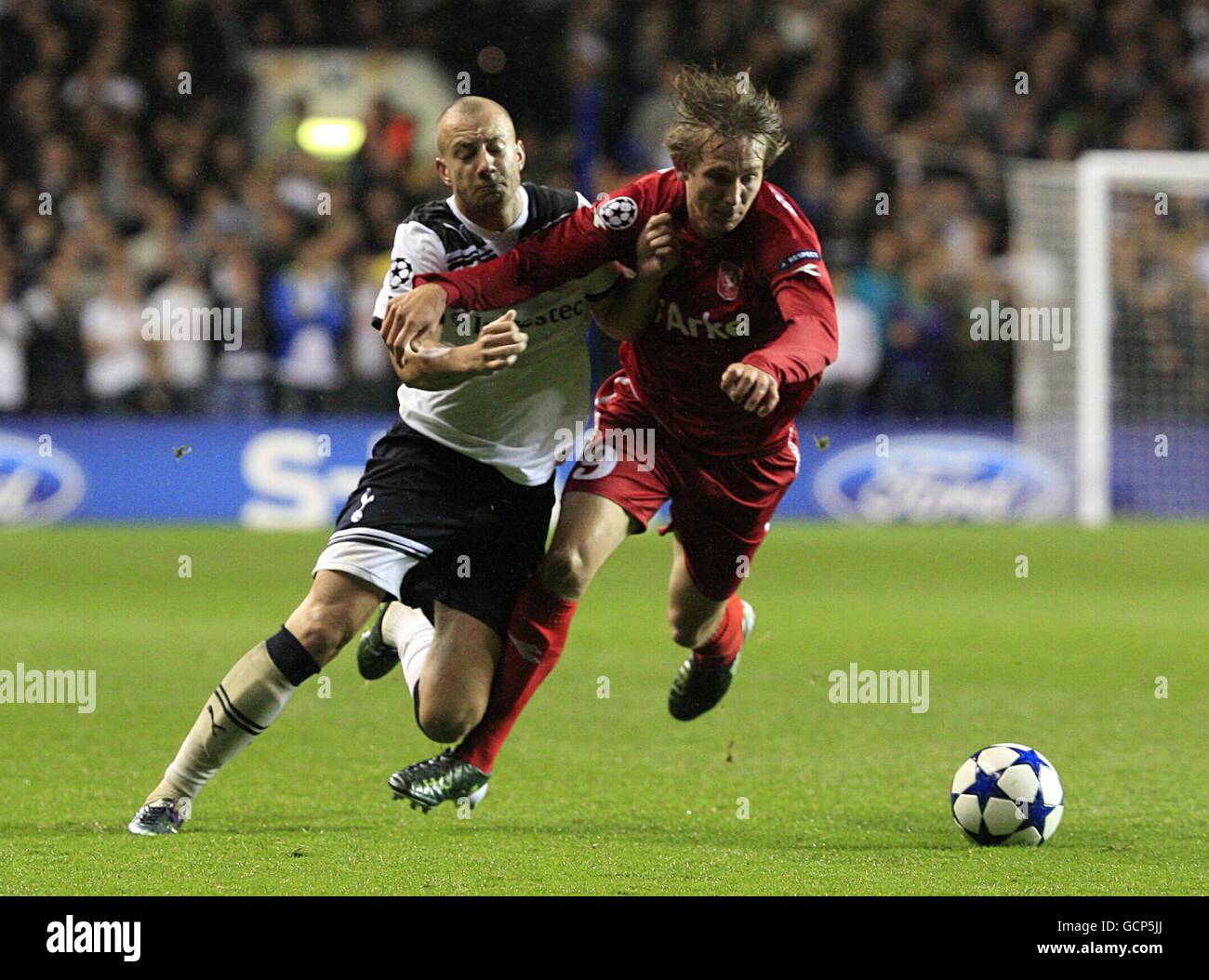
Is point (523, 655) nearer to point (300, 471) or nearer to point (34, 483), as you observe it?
point (300, 471)

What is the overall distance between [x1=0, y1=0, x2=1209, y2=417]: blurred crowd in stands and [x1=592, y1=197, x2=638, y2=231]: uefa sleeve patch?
10.3m

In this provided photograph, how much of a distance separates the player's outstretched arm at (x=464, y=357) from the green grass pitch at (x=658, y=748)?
1258mm

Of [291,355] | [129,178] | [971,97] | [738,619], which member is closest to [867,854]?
[738,619]

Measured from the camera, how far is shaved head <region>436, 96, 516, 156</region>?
204 inches

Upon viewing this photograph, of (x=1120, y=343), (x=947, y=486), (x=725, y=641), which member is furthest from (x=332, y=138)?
(x=725, y=641)

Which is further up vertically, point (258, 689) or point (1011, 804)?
point (258, 689)

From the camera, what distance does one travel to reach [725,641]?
6789 mm

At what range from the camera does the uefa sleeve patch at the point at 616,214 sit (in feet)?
17.9

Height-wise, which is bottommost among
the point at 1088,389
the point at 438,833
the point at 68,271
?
the point at 438,833

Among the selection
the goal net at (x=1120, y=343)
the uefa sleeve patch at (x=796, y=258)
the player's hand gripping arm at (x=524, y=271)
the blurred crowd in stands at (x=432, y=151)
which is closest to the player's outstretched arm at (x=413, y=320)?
the player's hand gripping arm at (x=524, y=271)

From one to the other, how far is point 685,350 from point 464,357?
1.22 metres

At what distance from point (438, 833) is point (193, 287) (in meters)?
11.2

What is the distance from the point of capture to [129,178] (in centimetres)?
1697
